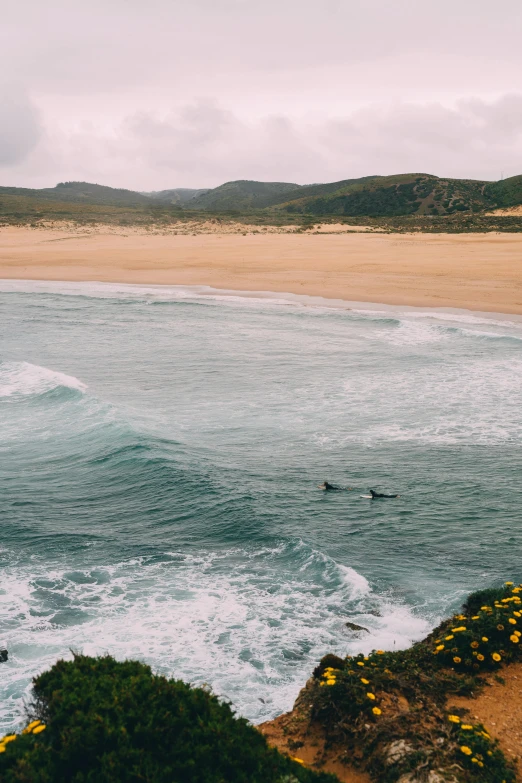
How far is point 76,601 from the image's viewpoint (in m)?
8.85

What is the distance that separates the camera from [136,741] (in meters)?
4.71

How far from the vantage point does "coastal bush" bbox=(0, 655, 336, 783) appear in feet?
14.8

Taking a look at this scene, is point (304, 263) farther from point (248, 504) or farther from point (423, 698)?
point (423, 698)

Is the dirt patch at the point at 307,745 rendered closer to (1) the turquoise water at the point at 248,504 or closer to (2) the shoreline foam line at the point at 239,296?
(1) the turquoise water at the point at 248,504

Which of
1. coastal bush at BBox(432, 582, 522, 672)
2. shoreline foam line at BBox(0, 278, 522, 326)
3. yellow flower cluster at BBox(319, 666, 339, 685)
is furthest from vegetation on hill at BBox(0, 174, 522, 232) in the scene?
yellow flower cluster at BBox(319, 666, 339, 685)

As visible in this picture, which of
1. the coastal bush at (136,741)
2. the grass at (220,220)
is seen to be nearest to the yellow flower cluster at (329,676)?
the coastal bush at (136,741)

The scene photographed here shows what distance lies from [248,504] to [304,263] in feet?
118

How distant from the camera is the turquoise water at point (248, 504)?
8.09 meters

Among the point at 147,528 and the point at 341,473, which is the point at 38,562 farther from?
the point at 341,473

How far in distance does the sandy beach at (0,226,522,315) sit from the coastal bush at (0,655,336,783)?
27.4 m

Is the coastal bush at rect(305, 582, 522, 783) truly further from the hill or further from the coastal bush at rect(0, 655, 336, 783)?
the hill

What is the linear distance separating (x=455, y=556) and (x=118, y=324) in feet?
73.5

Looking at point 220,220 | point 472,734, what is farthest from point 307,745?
point 220,220

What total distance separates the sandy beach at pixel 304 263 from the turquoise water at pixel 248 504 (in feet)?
40.3
